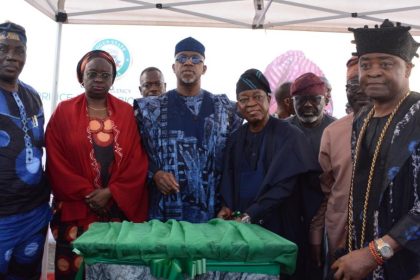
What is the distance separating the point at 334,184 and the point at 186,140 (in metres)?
0.89

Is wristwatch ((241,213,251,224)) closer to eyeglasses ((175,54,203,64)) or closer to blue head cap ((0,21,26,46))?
eyeglasses ((175,54,203,64))

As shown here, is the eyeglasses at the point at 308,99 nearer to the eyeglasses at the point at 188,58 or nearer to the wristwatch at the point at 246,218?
the eyeglasses at the point at 188,58

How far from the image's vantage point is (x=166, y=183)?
111 inches

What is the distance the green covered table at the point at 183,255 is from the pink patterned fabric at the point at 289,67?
455cm

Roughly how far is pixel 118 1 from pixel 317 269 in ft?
12.1

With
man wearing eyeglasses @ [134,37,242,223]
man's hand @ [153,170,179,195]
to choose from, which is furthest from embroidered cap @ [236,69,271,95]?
man's hand @ [153,170,179,195]

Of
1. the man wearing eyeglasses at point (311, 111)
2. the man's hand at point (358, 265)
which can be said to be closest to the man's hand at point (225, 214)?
the man wearing eyeglasses at point (311, 111)

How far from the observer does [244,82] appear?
278 cm

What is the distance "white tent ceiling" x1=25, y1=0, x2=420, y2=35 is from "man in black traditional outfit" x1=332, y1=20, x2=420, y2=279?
3.32 meters

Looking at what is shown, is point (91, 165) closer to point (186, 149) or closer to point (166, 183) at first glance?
point (166, 183)

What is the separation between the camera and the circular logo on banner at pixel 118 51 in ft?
19.5

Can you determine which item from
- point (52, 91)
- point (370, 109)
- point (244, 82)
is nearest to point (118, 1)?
point (52, 91)

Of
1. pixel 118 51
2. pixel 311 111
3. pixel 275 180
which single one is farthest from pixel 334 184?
pixel 118 51

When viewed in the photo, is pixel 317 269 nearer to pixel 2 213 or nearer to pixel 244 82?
pixel 244 82
